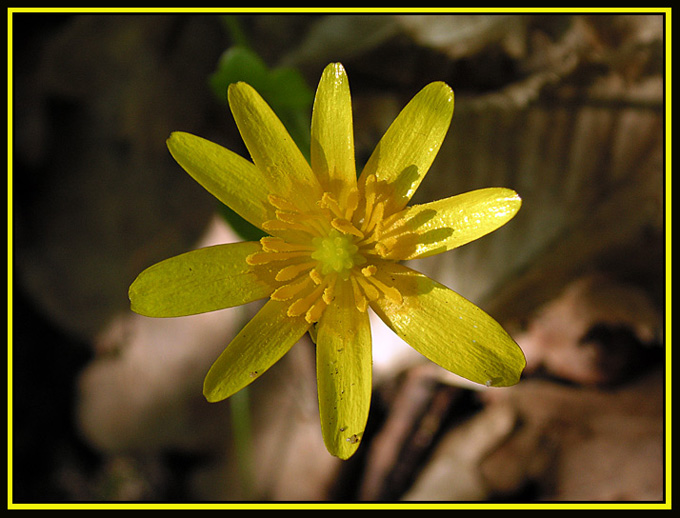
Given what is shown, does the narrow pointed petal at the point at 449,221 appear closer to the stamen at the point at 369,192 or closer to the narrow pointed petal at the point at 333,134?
the stamen at the point at 369,192

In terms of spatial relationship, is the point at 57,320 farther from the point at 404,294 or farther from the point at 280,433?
the point at 404,294

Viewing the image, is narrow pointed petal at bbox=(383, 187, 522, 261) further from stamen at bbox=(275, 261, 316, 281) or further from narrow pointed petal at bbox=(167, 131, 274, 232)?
narrow pointed petal at bbox=(167, 131, 274, 232)

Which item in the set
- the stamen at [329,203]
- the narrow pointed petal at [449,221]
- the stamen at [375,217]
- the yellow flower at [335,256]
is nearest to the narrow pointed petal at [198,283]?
the yellow flower at [335,256]

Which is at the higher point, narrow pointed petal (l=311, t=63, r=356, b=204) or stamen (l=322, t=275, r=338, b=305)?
narrow pointed petal (l=311, t=63, r=356, b=204)

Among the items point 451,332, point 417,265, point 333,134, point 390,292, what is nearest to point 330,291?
point 390,292

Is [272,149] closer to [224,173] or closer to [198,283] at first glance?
[224,173]

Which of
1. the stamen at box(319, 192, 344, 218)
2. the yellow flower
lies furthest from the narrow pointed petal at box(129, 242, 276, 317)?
the stamen at box(319, 192, 344, 218)

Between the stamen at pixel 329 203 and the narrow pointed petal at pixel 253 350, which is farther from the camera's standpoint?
the stamen at pixel 329 203
